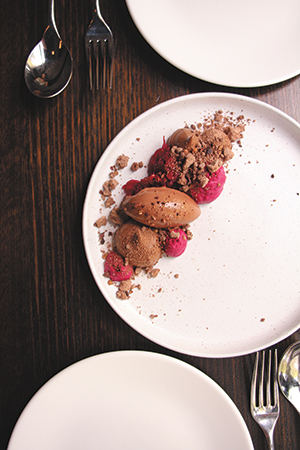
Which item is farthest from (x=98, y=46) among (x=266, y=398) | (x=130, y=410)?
(x=266, y=398)

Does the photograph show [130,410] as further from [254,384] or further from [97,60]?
[97,60]

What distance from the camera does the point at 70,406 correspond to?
0.86 metres

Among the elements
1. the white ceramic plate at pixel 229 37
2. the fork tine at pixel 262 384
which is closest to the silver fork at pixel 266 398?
the fork tine at pixel 262 384

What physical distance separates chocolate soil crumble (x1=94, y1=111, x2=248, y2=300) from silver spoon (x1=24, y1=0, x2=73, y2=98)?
12.7 inches

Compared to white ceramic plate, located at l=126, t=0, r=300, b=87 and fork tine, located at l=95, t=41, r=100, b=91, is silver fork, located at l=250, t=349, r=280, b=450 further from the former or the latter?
fork tine, located at l=95, t=41, r=100, b=91

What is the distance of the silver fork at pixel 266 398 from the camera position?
2.93 ft

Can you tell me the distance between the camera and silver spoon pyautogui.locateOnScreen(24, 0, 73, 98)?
2.87ft

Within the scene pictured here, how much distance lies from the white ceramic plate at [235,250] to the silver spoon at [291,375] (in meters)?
0.09

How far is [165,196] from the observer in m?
0.79

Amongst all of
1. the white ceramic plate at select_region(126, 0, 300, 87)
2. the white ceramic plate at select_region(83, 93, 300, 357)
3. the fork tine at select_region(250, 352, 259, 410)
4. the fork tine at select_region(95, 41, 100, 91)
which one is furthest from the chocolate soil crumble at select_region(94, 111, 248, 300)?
the fork tine at select_region(250, 352, 259, 410)

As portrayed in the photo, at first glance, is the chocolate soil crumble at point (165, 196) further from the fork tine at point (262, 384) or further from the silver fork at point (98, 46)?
the fork tine at point (262, 384)

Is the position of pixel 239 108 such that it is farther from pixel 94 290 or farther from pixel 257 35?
pixel 94 290

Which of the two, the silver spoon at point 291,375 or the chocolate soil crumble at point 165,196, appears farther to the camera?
the silver spoon at point 291,375

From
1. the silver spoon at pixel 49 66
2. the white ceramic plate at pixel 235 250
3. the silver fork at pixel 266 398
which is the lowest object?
the silver fork at pixel 266 398
